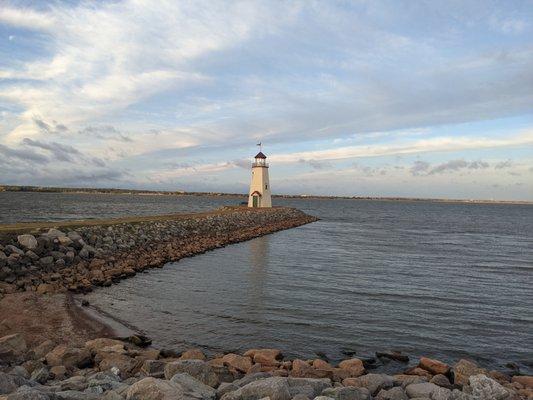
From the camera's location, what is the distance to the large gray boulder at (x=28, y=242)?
1591 centimetres

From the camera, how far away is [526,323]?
12.3 meters

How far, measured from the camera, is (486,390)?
20.5 feet

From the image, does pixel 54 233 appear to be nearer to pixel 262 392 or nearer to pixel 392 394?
pixel 262 392

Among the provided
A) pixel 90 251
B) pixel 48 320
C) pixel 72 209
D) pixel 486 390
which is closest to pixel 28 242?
pixel 90 251

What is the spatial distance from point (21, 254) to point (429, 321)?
13.1 meters

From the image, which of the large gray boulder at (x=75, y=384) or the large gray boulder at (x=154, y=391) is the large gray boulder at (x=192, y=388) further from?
the large gray boulder at (x=75, y=384)

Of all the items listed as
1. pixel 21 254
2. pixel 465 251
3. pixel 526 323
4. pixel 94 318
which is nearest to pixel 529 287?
pixel 526 323

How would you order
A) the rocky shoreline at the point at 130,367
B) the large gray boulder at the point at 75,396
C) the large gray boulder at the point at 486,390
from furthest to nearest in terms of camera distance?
the large gray boulder at the point at 486,390 < the rocky shoreline at the point at 130,367 < the large gray boulder at the point at 75,396

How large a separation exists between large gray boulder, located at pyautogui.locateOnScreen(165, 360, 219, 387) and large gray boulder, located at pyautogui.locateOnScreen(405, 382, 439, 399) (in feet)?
8.94

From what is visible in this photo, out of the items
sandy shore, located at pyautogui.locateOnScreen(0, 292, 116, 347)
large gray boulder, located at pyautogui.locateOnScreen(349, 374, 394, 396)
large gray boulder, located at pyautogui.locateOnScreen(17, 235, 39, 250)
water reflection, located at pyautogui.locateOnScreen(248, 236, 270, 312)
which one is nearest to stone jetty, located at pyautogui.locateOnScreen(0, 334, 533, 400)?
large gray boulder, located at pyautogui.locateOnScreen(349, 374, 394, 396)

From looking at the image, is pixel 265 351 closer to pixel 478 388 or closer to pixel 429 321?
pixel 478 388

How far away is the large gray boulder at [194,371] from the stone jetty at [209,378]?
0.01 m

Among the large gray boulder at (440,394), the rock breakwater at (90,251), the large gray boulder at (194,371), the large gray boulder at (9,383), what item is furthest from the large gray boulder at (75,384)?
the rock breakwater at (90,251)

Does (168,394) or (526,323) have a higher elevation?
(168,394)
